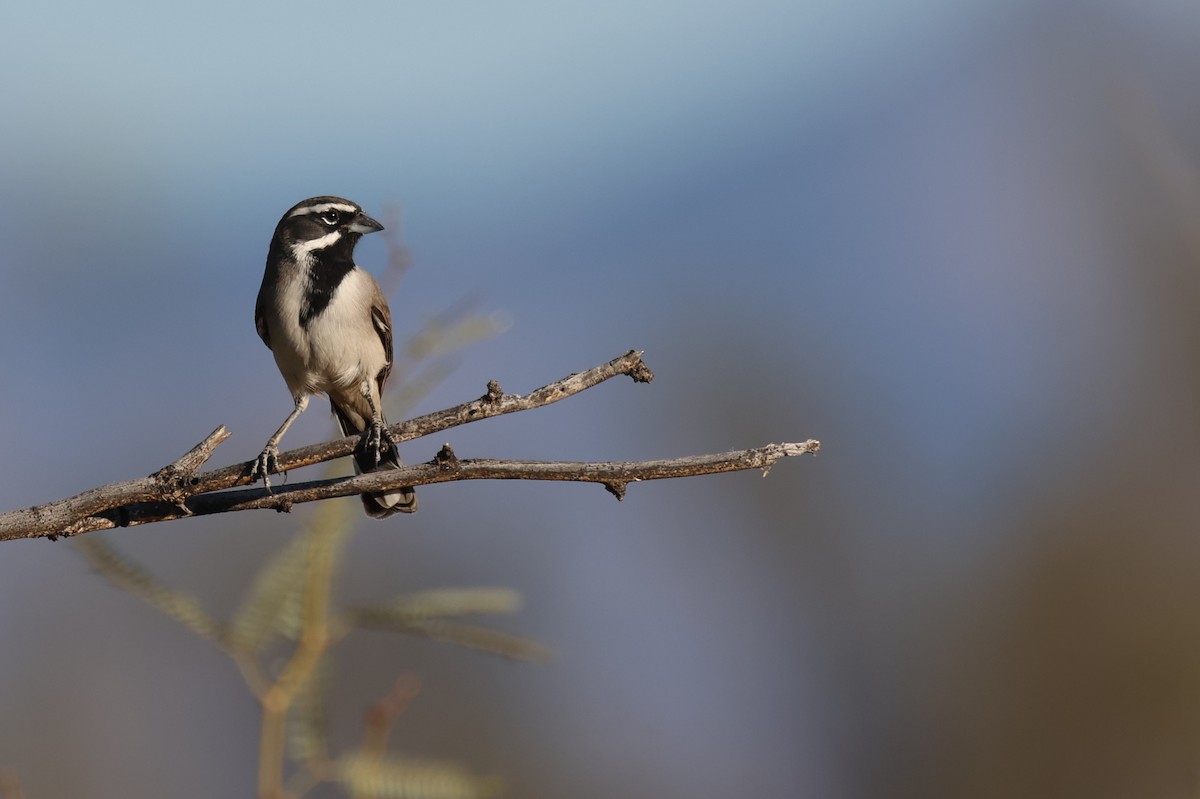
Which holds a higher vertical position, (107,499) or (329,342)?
(329,342)

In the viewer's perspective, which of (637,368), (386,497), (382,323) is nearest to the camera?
(637,368)

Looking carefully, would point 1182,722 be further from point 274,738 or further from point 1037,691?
point 274,738

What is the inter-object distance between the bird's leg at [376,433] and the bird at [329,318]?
13 mm

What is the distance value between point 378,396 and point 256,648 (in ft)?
13.0

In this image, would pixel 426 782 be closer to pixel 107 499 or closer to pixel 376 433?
pixel 107 499

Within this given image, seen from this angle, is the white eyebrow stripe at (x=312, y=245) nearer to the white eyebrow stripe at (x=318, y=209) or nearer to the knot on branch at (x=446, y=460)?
the white eyebrow stripe at (x=318, y=209)

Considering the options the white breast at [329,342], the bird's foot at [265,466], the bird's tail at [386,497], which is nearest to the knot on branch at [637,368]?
the bird's foot at [265,466]

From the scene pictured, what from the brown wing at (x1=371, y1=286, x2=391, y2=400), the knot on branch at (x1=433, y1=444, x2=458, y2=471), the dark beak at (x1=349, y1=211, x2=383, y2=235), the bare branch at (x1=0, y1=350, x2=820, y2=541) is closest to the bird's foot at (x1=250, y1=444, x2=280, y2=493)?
the bare branch at (x1=0, y1=350, x2=820, y2=541)

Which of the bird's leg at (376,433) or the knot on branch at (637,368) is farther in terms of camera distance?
the bird's leg at (376,433)

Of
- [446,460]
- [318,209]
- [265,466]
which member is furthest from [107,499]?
[318,209]

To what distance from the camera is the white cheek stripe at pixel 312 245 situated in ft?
24.7

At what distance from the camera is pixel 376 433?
5.16 metres

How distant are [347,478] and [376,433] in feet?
2.92

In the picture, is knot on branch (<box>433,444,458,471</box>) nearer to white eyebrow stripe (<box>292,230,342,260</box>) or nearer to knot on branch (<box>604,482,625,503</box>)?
knot on branch (<box>604,482,625,503</box>)
